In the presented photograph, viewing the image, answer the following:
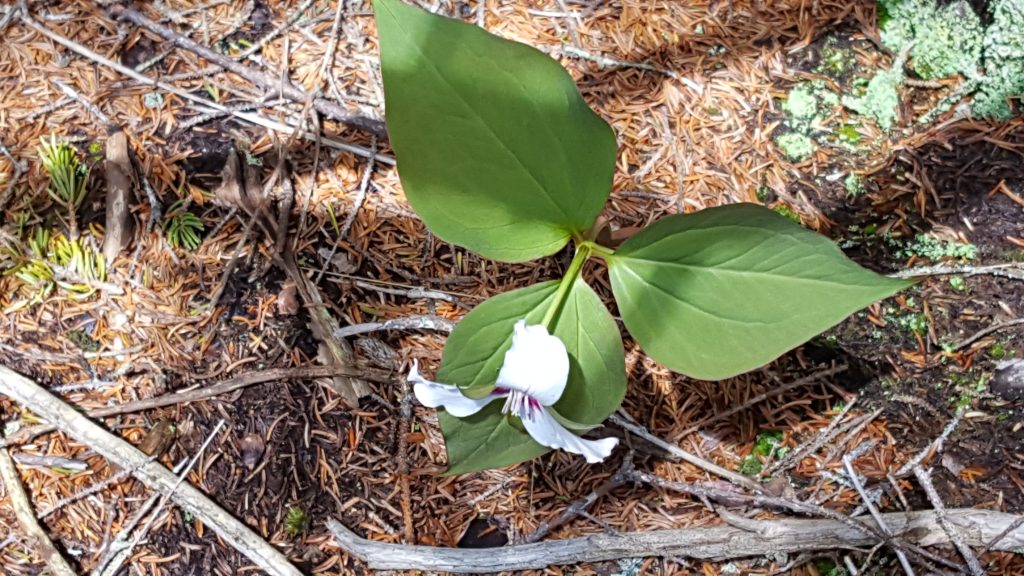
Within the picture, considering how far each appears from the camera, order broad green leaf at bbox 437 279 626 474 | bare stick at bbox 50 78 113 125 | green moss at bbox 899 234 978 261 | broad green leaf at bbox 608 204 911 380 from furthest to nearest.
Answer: bare stick at bbox 50 78 113 125 < green moss at bbox 899 234 978 261 < broad green leaf at bbox 437 279 626 474 < broad green leaf at bbox 608 204 911 380

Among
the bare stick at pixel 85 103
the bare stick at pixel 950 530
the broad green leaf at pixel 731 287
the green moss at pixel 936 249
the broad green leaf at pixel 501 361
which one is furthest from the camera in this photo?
the bare stick at pixel 85 103

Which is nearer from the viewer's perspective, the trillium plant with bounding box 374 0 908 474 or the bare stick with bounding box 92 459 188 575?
the trillium plant with bounding box 374 0 908 474

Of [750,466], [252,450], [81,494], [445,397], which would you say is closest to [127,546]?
[81,494]

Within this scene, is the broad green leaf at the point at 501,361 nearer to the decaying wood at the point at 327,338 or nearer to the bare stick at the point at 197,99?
the decaying wood at the point at 327,338

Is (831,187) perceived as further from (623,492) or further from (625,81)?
(623,492)

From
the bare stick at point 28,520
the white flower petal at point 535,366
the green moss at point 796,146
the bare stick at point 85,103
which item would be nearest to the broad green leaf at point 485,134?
the white flower petal at point 535,366

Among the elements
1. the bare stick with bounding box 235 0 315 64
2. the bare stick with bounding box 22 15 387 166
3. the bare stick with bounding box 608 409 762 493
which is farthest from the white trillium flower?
the bare stick with bounding box 235 0 315 64

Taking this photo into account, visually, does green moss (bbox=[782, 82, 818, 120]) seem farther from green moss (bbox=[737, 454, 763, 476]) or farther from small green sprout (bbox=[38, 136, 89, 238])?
small green sprout (bbox=[38, 136, 89, 238])
